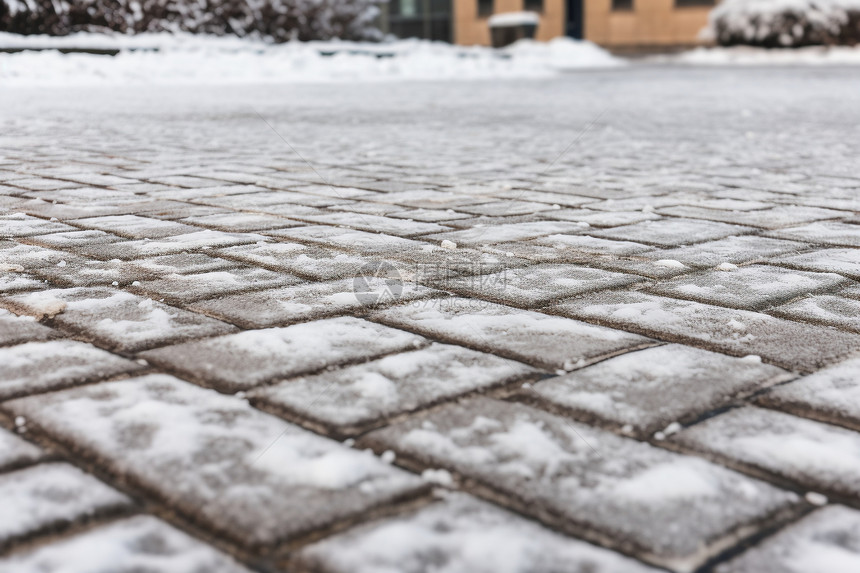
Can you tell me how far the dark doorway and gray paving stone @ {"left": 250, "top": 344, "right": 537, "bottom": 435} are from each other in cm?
3201

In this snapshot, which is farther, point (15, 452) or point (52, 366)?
point (52, 366)

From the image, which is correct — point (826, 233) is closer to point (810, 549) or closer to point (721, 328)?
point (721, 328)

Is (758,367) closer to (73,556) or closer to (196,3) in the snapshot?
(73,556)

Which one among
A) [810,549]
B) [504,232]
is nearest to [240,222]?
[504,232]

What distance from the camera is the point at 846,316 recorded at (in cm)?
226

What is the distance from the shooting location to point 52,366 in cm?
185

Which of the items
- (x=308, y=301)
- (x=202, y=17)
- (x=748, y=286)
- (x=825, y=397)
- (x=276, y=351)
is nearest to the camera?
(x=825, y=397)

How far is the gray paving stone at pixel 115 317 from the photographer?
6.70ft

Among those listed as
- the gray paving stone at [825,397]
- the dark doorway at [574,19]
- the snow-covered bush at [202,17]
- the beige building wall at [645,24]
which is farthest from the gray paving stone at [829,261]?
the dark doorway at [574,19]

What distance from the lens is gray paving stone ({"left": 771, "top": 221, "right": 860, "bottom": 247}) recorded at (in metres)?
3.15

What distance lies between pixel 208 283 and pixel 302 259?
394 mm

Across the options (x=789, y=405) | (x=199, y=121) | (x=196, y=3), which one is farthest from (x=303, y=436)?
(x=196, y=3)

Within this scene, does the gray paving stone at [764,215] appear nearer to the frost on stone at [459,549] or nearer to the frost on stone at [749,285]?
the frost on stone at [749,285]

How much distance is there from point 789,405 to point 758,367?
0.67 ft
